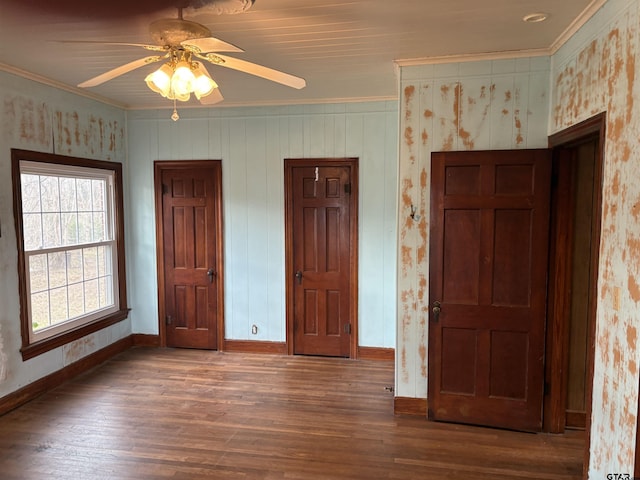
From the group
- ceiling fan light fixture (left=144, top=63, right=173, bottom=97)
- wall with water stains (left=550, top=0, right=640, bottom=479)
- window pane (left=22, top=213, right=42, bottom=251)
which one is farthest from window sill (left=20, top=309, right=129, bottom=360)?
wall with water stains (left=550, top=0, right=640, bottom=479)

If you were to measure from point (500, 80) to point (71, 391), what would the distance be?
14.3 feet

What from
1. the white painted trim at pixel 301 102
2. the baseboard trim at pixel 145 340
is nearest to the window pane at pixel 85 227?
the baseboard trim at pixel 145 340

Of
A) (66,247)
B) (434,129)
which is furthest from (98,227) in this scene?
(434,129)

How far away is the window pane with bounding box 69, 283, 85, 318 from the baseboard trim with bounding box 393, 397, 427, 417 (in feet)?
10.3

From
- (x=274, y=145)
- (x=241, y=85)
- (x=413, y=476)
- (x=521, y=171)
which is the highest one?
(x=241, y=85)

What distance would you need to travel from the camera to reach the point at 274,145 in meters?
4.55

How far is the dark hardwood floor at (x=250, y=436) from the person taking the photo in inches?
104

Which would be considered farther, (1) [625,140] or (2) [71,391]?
(2) [71,391]

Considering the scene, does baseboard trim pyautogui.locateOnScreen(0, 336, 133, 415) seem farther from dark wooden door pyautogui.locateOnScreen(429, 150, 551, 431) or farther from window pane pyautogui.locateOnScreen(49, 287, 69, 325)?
dark wooden door pyautogui.locateOnScreen(429, 150, 551, 431)

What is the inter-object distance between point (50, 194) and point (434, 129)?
339cm

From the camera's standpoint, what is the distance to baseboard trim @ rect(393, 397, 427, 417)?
3328 mm

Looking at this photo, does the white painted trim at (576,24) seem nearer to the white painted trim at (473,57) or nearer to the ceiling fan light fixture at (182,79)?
the white painted trim at (473,57)

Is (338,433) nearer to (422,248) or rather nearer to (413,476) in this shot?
(413,476)

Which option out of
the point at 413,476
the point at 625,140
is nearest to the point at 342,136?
the point at 625,140
